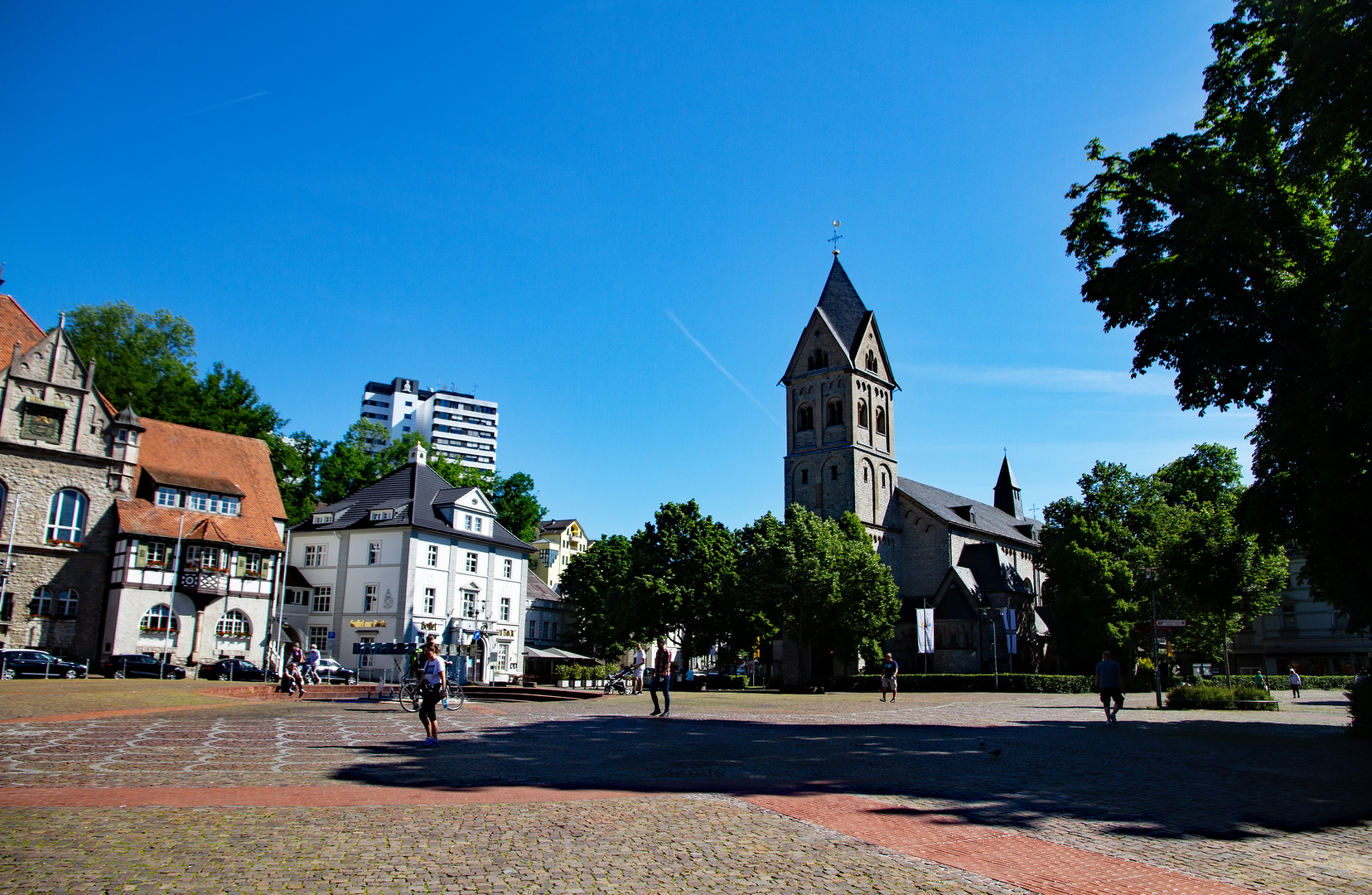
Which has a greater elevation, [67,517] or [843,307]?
[843,307]

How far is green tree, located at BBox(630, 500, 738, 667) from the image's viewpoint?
5388cm

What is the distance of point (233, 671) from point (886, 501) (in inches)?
1683

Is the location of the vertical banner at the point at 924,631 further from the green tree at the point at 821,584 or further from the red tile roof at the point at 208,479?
the red tile roof at the point at 208,479

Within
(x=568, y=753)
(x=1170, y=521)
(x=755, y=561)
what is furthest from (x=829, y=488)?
(x=568, y=753)

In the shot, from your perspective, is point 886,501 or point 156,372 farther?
point 886,501

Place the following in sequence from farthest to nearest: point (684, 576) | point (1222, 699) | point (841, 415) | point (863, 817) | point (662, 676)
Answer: point (841, 415) → point (684, 576) → point (1222, 699) → point (662, 676) → point (863, 817)

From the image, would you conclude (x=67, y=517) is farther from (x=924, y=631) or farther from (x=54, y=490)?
(x=924, y=631)

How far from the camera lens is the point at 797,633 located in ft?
163

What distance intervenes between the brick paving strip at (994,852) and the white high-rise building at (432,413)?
531ft

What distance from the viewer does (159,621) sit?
40.4 m

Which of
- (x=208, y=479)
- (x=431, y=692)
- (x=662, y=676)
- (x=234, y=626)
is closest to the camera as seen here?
(x=431, y=692)

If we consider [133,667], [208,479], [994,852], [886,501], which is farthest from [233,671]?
[886,501]

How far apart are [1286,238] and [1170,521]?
36.6 meters

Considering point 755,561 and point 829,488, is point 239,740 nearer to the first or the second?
point 755,561
